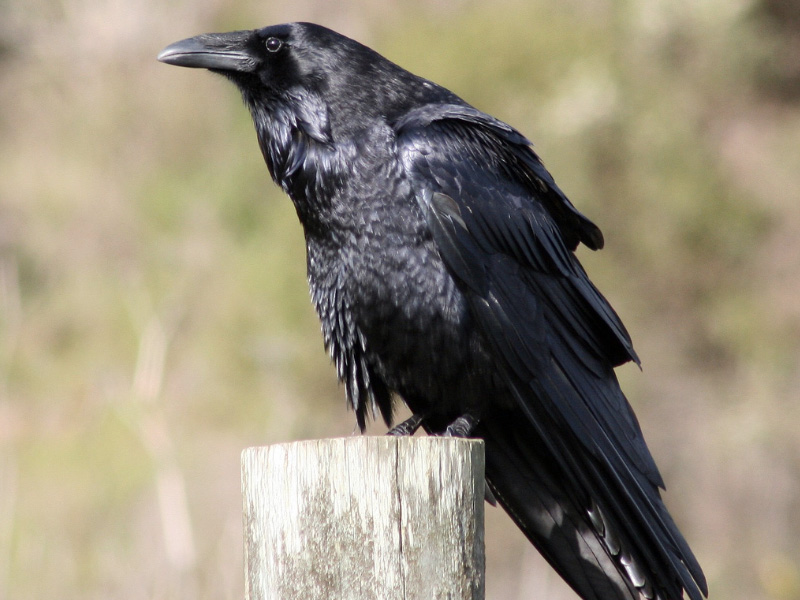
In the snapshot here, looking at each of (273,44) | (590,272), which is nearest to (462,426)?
(273,44)

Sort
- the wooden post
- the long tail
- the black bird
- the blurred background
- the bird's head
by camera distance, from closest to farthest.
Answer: the wooden post
the long tail
the black bird
the bird's head
the blurred background

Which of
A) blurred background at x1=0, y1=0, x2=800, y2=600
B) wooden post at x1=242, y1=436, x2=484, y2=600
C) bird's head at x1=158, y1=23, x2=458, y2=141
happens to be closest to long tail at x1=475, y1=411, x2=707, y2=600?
wooden post at x1=242, y1=436, x2=484, y2=600

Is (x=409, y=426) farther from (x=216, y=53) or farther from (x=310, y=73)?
(x=216, y=53)

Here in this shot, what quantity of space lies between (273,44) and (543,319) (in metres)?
1.46

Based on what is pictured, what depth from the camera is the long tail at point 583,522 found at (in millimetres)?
3102

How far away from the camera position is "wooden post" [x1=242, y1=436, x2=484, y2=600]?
217cm

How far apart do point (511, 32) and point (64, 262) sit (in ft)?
25.8

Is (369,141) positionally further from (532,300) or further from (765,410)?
(765,410)

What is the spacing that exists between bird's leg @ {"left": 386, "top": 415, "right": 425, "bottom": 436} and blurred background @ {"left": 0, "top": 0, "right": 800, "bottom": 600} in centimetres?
255

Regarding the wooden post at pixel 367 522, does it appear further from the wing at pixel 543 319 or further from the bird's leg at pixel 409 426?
the bird's leg at pixel 409 426

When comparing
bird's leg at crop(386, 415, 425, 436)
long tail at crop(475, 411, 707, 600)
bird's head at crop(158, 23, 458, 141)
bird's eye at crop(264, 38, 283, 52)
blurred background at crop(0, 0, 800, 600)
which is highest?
blurred background at crop(0, 0, 800, 600)

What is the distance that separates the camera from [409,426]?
3639mm

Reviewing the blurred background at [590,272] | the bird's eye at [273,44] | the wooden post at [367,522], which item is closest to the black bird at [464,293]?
the bird's eye at [273,44]

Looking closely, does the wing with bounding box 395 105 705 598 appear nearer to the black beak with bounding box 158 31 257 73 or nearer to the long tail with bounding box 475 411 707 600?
the long tail with bounding box 475 411 707 600
